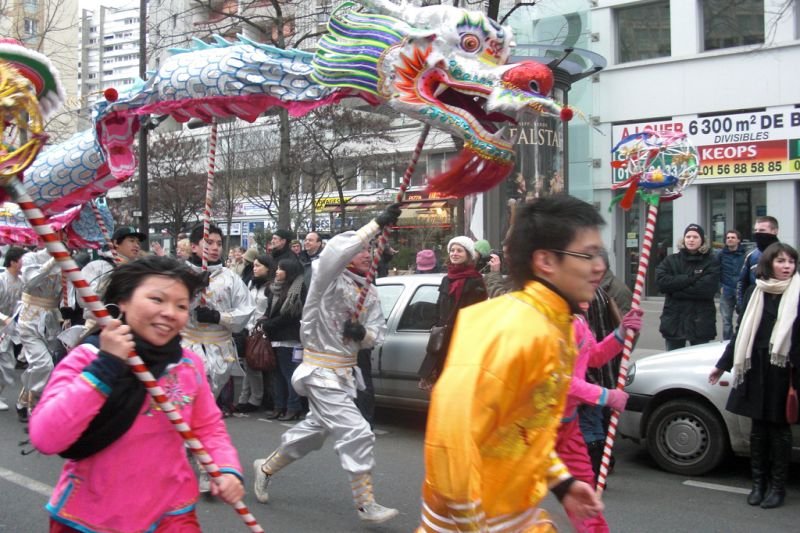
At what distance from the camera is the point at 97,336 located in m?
2.79

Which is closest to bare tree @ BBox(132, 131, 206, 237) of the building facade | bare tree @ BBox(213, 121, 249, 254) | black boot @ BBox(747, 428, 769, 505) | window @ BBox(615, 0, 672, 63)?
bare tree @ BBox(213, 121, 249, 254)

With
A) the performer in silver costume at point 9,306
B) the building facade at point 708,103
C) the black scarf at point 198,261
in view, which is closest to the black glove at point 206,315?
the black scarf at point 198,261

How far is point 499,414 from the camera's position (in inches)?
86.0

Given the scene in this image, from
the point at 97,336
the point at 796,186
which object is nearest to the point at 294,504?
the point at 97,336

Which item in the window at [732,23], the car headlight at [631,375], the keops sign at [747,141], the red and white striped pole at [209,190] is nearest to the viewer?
the red and white striped pole at [209,190]

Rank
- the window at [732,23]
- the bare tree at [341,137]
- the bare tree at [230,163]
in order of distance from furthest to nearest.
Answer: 1. the bare tree at [230,163]
2. the bare tree at [341,137]
3. the window at [732,23]

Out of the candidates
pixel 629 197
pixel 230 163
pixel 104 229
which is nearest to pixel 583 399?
pixel 629 197

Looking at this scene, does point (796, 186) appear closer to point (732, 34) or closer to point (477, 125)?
point (732, 34)

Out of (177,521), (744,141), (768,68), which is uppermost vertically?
(768,68)

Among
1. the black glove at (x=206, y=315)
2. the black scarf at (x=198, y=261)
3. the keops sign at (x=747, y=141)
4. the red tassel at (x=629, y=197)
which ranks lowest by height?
the black glove at (x=206, y=315)

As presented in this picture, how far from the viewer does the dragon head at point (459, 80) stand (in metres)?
4.35

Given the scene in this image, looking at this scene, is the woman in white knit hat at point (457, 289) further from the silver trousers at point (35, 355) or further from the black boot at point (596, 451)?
the silver trousers at point (35, 355)

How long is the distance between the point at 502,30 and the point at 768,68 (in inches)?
665

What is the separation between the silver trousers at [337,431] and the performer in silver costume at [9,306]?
5.05 meters
